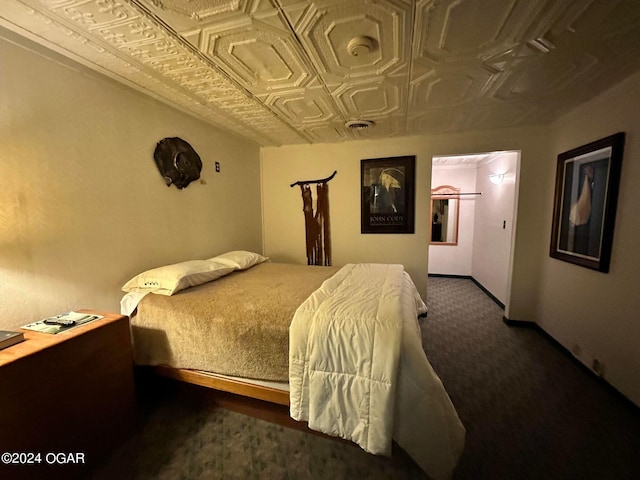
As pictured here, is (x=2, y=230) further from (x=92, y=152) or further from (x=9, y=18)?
(x=9, y=18)

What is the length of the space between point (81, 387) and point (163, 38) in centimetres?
190

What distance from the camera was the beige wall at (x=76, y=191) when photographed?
1417 millimetres

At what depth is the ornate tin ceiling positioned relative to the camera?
1.21 m

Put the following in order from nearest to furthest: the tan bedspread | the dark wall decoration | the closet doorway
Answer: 1. the tan bedspread
2. the dark wall decoration
3. the closet doorway

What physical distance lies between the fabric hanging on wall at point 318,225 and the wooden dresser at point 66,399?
2473 millimetres

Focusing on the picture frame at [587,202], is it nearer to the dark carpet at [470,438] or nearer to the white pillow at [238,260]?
the dark carpet at [470,438]

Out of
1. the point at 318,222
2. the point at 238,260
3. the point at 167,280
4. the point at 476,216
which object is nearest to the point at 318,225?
the point at 318,222

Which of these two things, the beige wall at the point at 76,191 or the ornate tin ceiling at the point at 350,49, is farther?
the beige wall at the point at 76,191

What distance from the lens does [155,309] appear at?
1735mm

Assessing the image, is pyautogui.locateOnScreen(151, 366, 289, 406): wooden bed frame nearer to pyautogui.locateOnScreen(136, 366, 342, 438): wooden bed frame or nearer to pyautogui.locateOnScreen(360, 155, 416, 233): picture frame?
pyautogui.locateOnScreen(136, 366, 342, 438): wooden bed frame

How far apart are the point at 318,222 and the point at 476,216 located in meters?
3.34

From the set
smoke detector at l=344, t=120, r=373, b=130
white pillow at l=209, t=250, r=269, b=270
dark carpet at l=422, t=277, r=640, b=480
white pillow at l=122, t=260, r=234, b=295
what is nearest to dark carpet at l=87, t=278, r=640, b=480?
A: dark carpet at l=422, t=277, r=640, b=480

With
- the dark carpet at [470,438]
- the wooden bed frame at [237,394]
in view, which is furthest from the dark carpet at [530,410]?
the wooden bed frame at [237,394]

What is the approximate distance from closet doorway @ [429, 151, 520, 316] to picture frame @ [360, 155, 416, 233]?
1.22m
